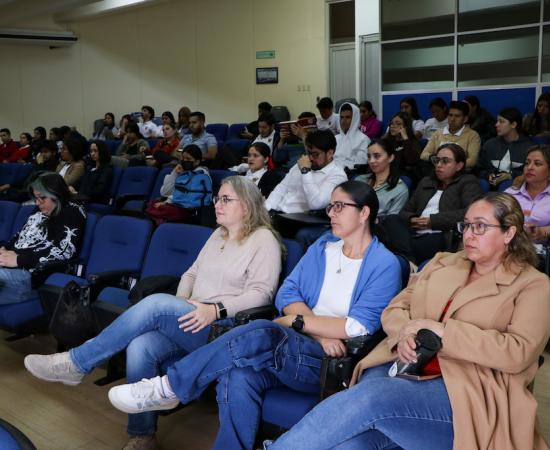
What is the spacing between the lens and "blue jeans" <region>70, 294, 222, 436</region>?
234 centimetres

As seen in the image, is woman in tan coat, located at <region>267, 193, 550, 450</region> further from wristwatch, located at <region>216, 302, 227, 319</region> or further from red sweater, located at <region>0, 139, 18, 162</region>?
red sweater, located at <region>0, 139, 18, 162</region>

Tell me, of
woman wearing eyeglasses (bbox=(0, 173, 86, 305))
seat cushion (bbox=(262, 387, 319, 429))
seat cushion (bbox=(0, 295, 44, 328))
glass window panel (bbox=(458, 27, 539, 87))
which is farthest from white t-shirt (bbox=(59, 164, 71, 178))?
glass window panel (bbox=(458, 27, 539, 87))

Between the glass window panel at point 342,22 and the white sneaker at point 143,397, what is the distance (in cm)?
816

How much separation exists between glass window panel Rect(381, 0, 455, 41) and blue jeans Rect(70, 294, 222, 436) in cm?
642

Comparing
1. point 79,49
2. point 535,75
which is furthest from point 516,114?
point 79,49

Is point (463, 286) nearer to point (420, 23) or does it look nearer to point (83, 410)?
point (83, 410)

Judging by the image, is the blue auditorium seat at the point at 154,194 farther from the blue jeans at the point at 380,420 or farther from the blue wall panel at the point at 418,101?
the blue jeans at the point at 380,420

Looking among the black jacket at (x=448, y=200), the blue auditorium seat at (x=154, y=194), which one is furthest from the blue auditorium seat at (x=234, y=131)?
the black jacket at (x=448, y=200)

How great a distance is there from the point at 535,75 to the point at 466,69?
0.85 metres

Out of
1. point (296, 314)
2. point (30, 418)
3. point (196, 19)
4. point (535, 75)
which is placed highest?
point (196, 19)

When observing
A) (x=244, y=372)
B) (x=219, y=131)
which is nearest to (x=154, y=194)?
(x=244, y=372)

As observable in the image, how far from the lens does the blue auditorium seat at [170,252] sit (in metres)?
2.96

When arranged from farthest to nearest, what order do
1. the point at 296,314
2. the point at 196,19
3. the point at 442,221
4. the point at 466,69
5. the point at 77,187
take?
1. the point at 196,19
2. the point at 466,69
3. the point at 77,187
4. the point at 442,221
5. the point at 296,314

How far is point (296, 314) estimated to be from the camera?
2336 millimetres
